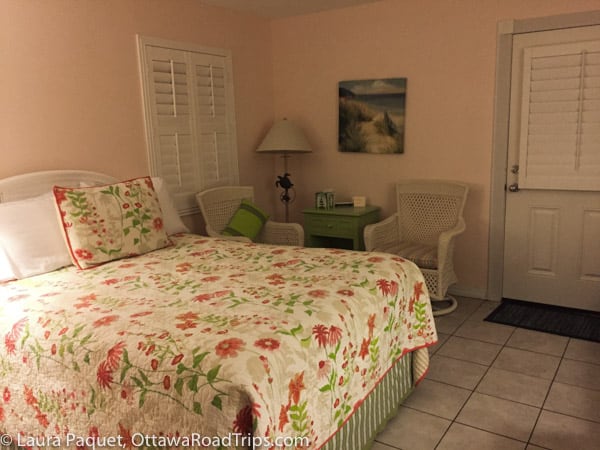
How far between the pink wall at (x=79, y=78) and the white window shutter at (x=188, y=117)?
9 cm

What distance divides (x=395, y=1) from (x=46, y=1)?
100 inches

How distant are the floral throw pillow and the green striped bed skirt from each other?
1.49 meters

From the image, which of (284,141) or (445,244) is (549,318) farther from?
(284,141)

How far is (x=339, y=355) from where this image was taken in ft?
5.99

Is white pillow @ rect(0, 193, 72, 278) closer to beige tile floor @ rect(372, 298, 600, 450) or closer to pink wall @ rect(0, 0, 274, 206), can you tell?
pink wall @ rect(0, 0, 274, 206)

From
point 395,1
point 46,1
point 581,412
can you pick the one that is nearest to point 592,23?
point 395,1

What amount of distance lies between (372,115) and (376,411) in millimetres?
2692

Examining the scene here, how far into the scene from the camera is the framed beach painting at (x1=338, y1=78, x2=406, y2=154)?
4.12 metres

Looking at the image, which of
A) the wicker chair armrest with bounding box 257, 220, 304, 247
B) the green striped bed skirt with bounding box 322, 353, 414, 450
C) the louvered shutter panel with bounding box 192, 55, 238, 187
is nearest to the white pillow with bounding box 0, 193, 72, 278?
the louvered shutter panel with bounding box 192, 55, 238, 187

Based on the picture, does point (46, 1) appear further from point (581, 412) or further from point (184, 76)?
point (581, 412)

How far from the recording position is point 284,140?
14.0ft

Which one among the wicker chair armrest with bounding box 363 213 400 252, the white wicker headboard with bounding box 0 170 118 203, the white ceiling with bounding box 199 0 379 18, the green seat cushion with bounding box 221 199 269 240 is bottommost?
the wicker chair armrest with bounding box 363 213 400 252

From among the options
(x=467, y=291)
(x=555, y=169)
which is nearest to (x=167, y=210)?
(x=467, y=291)

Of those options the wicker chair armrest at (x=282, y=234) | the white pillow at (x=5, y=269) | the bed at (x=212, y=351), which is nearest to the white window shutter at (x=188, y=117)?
the wicker chair armrest at (x=282, y=234)
